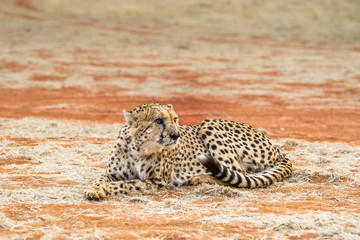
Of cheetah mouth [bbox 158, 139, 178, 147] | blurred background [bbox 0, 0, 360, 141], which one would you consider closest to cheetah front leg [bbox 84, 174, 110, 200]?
cheetah mouth [bbox 158, 139, 178, 147]

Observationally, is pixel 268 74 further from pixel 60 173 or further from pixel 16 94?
pixel 60 173

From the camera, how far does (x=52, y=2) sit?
34.6 metres

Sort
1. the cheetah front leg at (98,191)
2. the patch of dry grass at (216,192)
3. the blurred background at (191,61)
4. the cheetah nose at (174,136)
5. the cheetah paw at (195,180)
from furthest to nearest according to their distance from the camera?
the blurred background at (191,61) → the cheetah paw at (195,180) → the cheetah nose at (174,136) → the cheetah front leg at (98,191) → the patch of dry grass at (216,192)

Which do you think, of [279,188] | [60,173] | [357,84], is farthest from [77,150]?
Answer: [357,84]

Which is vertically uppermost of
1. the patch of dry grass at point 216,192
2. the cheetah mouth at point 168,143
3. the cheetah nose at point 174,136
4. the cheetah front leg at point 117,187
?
the cheetah nose at point 174,136

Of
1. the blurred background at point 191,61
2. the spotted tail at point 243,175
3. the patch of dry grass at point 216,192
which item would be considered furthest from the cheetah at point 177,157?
the blurred background at point 191,61

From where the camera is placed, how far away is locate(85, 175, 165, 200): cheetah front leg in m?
4.89

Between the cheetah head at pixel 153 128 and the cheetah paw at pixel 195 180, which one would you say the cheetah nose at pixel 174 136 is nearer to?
the cheetah head at pixel 153 128

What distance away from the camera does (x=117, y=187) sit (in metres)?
5.09

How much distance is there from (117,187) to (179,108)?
5643mm

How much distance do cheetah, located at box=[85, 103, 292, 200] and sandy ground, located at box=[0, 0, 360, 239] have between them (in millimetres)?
168

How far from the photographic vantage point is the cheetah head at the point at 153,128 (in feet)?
16.8

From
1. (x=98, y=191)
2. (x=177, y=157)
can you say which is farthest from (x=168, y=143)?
(x=98, y=191)

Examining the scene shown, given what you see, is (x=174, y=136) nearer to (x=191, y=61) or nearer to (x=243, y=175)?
(x=243, y=175)
